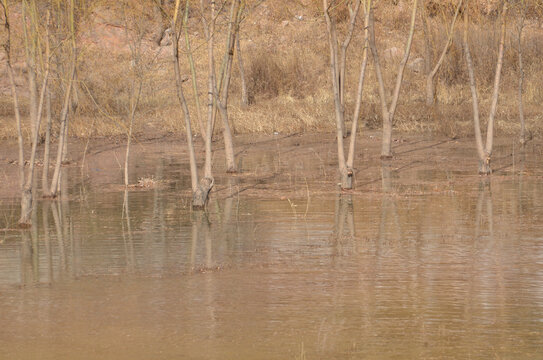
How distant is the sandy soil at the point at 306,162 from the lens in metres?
19.5

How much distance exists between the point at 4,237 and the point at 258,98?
22225 millimetres

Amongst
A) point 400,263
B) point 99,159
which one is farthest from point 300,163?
point 400,263

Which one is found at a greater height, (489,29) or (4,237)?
(489,29)

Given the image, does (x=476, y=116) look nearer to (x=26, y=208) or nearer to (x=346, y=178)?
(x=346, y=178)

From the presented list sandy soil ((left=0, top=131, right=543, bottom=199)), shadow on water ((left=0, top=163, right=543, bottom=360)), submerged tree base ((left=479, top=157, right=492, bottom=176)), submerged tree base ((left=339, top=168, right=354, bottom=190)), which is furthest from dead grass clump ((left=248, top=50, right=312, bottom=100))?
shadow on water ((left=0, top=163, right=543, bottom=360))

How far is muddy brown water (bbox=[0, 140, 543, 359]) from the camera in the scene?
8.38 meters

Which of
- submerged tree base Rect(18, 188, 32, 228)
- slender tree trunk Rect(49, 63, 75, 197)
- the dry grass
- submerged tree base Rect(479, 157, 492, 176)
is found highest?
the dry grass

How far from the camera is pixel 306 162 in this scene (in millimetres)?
23625

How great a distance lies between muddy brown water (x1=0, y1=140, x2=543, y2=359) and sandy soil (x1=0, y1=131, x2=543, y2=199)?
1.97m

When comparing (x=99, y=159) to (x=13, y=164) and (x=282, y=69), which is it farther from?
(x=282, y=69)

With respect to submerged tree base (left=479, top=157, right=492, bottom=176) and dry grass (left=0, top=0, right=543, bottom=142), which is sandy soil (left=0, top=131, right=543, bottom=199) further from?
dry grass (left=0, top=0, right=543, bottom=142)

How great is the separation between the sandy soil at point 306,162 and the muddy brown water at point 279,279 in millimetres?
1975

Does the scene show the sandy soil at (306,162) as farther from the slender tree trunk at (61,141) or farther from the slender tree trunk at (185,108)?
the slender tree trunk at (185,108)

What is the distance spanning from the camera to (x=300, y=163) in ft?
77.0
